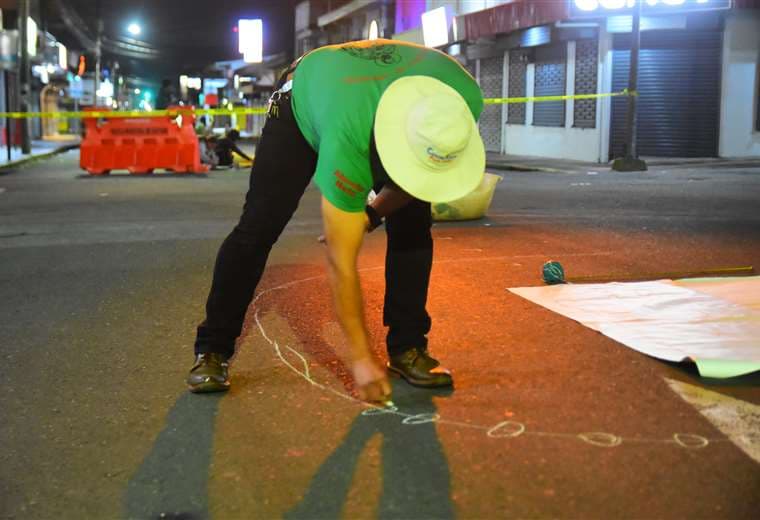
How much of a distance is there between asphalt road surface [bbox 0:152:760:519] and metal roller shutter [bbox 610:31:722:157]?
54.8ft

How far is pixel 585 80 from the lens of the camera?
943 inches

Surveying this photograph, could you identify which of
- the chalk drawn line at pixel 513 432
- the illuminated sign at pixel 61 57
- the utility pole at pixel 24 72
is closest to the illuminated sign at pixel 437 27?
the utility pole at pixel 24 72

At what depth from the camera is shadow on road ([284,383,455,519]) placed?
282cm

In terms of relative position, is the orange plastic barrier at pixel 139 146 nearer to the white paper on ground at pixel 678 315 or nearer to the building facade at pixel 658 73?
the building facade at pixel 658 73

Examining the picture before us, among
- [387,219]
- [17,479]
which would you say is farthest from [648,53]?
[17,479]

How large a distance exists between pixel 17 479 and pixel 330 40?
178ft

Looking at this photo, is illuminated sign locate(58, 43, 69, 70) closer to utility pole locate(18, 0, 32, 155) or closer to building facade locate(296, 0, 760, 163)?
utility pole locate(18, 0, 32, 155)

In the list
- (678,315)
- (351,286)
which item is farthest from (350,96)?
(678,315)

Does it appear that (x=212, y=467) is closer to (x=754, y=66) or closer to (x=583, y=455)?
(x=583, y=455)

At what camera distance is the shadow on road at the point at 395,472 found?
282 cm

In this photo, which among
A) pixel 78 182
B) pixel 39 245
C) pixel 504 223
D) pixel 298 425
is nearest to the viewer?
pixel 298 425

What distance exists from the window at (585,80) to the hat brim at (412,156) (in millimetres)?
20721

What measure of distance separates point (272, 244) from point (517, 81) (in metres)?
25.2

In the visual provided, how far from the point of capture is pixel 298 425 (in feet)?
11.7
